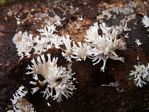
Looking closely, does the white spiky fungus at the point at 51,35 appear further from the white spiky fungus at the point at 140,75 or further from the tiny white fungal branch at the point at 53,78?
the white spiky fungus at the point at 140,75

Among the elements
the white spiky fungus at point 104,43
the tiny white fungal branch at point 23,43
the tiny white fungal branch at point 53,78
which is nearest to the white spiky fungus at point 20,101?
the tiny white fungal branch at point 53,78

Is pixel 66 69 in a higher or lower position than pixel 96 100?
higher

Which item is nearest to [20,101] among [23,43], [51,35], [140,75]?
[23,43]

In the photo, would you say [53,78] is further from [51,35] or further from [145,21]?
[145,21]

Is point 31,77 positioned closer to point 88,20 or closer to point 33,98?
point 33,98

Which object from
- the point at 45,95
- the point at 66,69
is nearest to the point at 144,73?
the point at 66,69
